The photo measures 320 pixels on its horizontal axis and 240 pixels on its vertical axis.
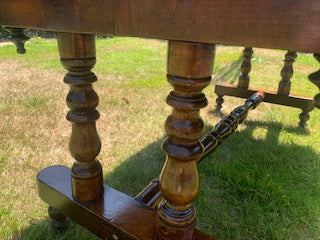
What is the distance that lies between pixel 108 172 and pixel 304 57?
415cm

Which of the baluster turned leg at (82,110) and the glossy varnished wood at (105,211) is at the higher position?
the baluster turned leg at (82,110)

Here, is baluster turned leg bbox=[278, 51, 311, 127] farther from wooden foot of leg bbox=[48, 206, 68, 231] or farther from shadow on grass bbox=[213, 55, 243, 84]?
wooden foot of leg bbox=[48, 206, 68, 231]

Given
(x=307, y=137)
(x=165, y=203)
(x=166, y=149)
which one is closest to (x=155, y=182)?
(x=165, y=203)

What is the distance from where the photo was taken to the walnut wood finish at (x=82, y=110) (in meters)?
0.84

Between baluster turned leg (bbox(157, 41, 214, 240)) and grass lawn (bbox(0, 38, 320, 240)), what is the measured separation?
46 cm

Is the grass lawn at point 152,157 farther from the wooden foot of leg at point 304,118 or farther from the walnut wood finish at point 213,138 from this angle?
the walnut wood finish at point 213,138

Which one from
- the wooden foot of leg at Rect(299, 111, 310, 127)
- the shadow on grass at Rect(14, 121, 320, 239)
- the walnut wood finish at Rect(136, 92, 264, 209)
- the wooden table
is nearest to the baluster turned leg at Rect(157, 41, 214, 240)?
the wooden table

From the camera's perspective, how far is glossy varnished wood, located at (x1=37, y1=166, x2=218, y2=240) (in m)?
0.83

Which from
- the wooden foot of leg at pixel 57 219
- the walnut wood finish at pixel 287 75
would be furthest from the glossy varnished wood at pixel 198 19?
the walnut wood finish at pixel 287 75

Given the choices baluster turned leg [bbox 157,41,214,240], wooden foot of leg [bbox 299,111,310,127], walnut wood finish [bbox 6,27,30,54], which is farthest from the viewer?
wooden foot of leg [bbox 299,111,310,127]

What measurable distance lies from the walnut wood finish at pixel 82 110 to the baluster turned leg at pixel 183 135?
314 mm

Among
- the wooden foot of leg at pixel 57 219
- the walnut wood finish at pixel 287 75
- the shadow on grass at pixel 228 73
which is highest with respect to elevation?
the walnut wood finish at pixel 287 75

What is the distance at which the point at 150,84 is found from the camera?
9.69 feet

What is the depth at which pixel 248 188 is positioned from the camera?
1.35 meters
